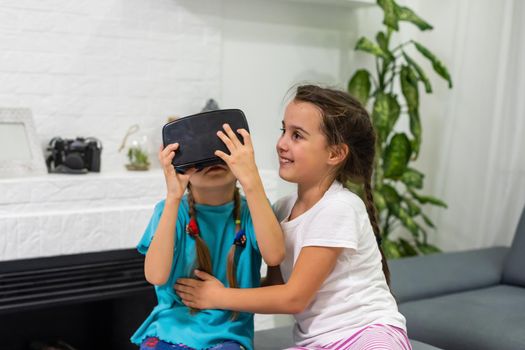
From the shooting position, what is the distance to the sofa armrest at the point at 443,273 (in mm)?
2369

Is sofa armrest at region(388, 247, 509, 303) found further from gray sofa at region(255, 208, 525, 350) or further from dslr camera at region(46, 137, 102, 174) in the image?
dslr camera at region(46, 137, 102, 174)

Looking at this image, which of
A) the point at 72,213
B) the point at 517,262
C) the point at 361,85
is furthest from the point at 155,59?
the point at 517,262

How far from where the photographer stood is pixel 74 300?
2.38 metres

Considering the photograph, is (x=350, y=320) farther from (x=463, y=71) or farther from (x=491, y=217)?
(x=463, y=71)

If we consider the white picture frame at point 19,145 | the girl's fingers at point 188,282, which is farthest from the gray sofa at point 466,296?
the white picture frame at point 19,145

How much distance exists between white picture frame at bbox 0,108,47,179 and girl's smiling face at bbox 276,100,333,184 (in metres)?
1.50

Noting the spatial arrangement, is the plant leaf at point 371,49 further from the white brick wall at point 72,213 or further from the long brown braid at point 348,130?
the long brown braid at point 348,130

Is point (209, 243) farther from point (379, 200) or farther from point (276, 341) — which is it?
point (379, 200)

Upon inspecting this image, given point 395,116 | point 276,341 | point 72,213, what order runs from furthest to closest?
1. point 395,116
2. point 72,213
3. point 276,341

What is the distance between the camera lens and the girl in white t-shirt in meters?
1.38

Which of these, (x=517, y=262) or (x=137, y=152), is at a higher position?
(x=137, y=152)

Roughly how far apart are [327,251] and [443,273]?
1.27 metres

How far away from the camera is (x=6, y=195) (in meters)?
2.41

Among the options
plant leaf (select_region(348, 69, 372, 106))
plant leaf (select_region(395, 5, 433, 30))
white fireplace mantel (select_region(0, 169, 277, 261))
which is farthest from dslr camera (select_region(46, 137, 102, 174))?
plant leaf (select_region(395, 5, 433, 30))
